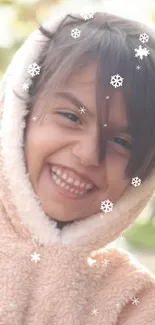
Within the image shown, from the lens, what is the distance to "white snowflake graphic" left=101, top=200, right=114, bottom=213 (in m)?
0.84

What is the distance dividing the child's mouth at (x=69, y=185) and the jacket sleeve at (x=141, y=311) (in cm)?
16

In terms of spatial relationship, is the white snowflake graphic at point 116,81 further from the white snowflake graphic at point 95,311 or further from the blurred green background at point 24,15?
the white snowflake graphic at point 95,311

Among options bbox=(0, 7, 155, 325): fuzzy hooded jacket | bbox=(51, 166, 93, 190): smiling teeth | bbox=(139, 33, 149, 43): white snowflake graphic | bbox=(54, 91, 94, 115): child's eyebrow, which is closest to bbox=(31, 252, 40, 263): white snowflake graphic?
bbox=(0, 7, 155, 325): fuzzy hooded jacket

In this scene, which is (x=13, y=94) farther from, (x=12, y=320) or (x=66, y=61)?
(x=12, y=320)

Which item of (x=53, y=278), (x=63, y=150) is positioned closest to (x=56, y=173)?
(x=63, y=150)

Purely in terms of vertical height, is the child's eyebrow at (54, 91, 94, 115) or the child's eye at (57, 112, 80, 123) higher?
the child's eyebrow at (54, 91, 94, 115)

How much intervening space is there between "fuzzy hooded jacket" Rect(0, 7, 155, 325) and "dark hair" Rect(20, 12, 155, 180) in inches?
0.9

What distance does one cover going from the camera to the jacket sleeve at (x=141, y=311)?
85 centimetres

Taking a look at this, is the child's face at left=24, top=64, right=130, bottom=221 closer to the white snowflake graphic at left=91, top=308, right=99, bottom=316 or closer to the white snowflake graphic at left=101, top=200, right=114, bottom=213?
the white snowflake graphic at left=101, top=200, right=114, bottom=213

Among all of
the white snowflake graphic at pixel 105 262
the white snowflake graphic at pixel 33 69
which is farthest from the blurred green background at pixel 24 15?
the white snowflake graphic at pixel 33 69

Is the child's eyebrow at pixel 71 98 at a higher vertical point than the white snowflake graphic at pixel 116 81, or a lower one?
lower

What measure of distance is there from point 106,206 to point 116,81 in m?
0.17

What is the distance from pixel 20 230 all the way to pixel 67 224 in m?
0.06

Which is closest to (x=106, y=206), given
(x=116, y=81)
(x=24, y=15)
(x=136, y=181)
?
Answer: (x=136, y=181)
